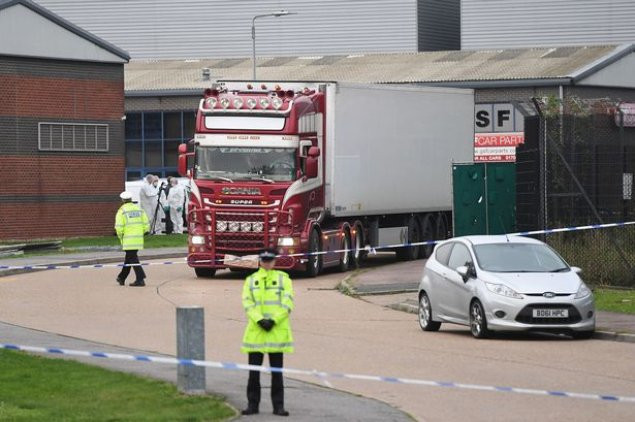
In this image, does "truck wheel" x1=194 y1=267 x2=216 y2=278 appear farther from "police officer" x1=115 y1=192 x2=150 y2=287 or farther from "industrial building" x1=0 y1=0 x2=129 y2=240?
"industrial building" x1=0 y1=0 x2=129 y2=240

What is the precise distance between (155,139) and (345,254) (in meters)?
40.3

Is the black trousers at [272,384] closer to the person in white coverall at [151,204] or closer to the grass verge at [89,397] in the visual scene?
the grass verge at [89,397]

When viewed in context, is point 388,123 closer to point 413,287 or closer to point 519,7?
point 413,287

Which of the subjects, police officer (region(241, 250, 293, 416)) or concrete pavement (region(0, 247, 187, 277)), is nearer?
police officer (region(241, 250, 293, 416))

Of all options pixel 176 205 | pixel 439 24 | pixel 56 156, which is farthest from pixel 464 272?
pixel 439 24

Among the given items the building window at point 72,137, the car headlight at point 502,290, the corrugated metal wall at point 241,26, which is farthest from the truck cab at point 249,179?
the corrugated metal wall at point 241,26

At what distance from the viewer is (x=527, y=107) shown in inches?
1208

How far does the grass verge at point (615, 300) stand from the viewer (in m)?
24.3

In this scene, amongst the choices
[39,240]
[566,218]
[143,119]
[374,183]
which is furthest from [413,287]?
[143,119]

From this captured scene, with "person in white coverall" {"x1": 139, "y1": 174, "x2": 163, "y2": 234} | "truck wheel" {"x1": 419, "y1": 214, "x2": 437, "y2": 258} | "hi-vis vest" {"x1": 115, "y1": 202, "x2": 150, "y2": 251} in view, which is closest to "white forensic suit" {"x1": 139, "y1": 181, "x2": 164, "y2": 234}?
"person in white coverall" {"x1": 139, "y1": 174, "x2": 163, "y2": 234}

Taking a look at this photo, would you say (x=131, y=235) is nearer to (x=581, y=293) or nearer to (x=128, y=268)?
(x=128, y=268)

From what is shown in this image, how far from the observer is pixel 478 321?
2108cm

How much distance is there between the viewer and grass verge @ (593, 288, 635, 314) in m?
24.3

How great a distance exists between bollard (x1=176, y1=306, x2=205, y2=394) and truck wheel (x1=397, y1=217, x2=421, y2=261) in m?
24.0
